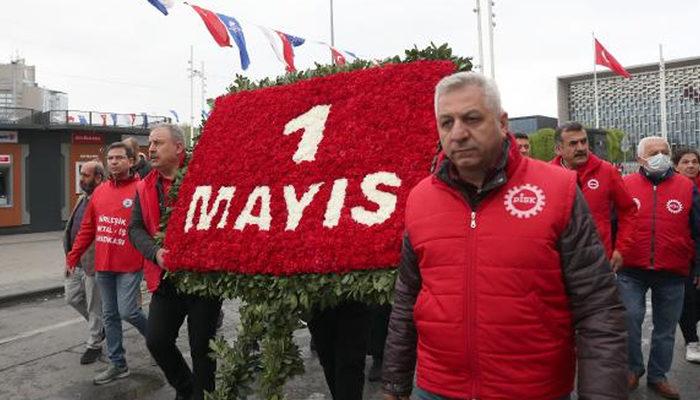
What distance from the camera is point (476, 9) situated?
88.8 ft

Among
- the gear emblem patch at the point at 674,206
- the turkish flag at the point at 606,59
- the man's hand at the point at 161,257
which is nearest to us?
the man's hand at the point at 161,257

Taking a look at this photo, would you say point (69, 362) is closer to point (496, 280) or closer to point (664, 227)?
point (496, 280)

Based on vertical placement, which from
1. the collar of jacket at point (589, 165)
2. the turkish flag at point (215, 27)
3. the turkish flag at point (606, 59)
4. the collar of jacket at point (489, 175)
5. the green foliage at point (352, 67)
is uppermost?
the turkish flag at point (606, 59)

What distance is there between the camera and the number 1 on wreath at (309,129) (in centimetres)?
323

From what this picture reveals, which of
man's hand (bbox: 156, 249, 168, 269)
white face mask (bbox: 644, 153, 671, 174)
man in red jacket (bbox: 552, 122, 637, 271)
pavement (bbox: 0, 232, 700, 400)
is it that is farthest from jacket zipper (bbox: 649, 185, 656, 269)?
man's hand (bbox: 156, 249, 168, 269)

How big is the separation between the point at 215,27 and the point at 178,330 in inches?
266

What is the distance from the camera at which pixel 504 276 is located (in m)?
1.79

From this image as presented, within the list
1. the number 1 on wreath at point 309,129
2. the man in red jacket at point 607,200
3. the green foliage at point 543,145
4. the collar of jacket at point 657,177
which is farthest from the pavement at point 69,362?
the green foliage at point 543,145

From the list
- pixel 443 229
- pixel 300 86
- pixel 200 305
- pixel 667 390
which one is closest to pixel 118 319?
pixel 200 305

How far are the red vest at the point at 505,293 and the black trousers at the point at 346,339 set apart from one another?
1.29 meters

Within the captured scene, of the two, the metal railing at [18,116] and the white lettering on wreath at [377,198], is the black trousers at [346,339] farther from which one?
the metal railing at [18,116]

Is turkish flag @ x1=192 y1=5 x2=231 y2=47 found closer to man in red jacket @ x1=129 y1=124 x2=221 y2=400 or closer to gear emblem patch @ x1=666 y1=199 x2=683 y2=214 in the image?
man in red jacket @ x1=129 y1=124 x2=221 y2=400

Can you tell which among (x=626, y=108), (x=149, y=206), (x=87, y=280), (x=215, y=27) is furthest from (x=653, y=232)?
(x=626, y=108)

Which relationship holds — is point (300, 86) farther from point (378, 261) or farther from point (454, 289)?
point (454, 289)
